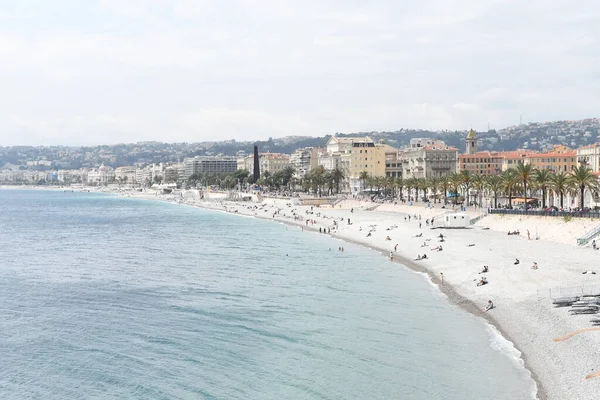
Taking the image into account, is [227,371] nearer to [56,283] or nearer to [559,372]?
[559,372]

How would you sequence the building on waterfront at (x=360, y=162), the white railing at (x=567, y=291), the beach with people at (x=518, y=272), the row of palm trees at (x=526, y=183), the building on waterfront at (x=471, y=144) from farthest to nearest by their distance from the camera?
1. the building on waterfront at (x=360, y=162)
2. the building on waterfront at (x=471, y=144)
3. the row of palm trees at (x=526, y=183)
4. the white railing at (x=567, y=291)
5. the beach with people at (x=518, y=272)

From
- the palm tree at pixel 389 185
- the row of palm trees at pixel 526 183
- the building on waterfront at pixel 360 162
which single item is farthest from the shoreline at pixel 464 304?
the building on waterfront at pixel 360 162

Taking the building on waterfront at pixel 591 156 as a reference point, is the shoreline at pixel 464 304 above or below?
below

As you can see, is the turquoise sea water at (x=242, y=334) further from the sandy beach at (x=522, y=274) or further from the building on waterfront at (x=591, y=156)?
the building on waterfront at (x=591, y=156)

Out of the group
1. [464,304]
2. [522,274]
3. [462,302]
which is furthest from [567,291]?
[522,274]

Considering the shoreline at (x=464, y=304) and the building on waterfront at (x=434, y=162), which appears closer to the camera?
the shoreline at (x=464, y=304)

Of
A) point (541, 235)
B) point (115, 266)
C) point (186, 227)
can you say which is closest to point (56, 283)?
point (115, 266)

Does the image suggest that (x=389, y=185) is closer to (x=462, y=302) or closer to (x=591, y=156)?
(x=591, y=156)
